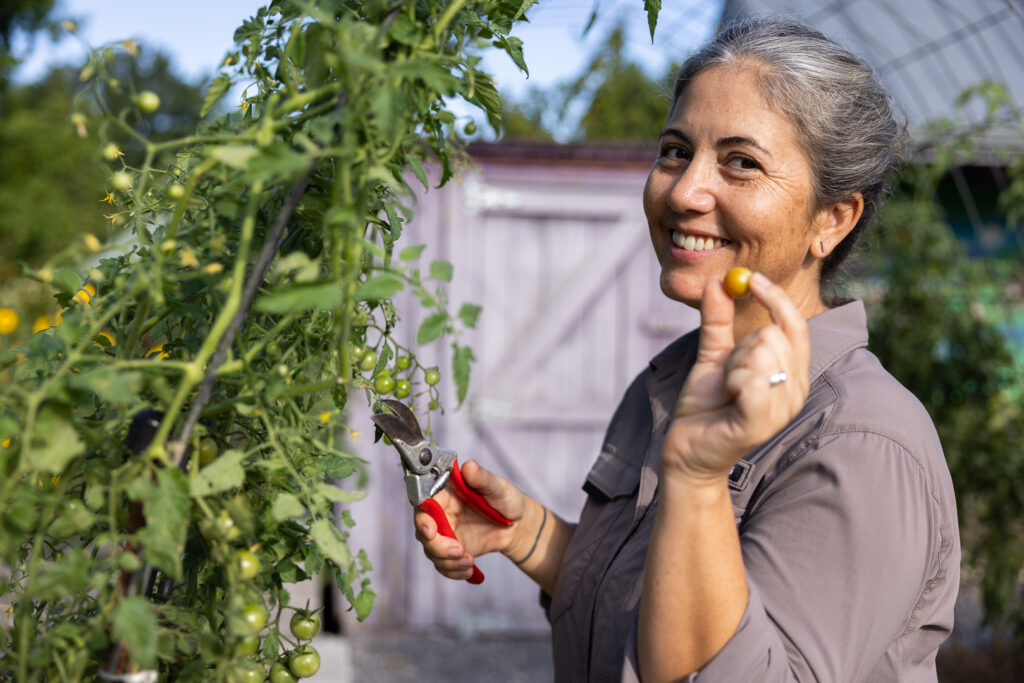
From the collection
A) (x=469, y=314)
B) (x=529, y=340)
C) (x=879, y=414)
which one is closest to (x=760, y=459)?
(x=879, y=414)

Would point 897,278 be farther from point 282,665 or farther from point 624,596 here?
point 282,665

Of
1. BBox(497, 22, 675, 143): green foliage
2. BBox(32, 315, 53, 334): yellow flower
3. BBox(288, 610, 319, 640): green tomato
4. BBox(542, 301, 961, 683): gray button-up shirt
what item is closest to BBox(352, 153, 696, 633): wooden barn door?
BBox(32, 315, 53, 334): yellow flower

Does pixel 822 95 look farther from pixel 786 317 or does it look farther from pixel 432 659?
pixel 432 659

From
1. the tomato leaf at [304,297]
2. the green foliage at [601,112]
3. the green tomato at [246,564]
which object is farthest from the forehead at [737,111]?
the green foliage at [601,112]

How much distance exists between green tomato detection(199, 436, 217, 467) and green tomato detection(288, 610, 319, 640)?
0.24m

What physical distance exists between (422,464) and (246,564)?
0.59 m

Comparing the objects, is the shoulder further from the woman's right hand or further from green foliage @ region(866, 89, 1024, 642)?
green foliage @ region(866, 89, 1024, 642)

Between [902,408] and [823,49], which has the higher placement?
A: [823,49]

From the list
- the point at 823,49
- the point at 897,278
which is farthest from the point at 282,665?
the point at 897,278

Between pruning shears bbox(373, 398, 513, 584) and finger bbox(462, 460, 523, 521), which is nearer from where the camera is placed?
pruning shears bbox(373, 398, 513, 584)

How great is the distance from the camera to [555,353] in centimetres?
479

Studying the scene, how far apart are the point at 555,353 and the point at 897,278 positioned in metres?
1.73

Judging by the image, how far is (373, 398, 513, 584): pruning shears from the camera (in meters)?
1.31

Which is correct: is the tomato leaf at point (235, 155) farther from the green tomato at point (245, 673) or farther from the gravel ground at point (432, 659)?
the gravel ground at point (432, 659)
